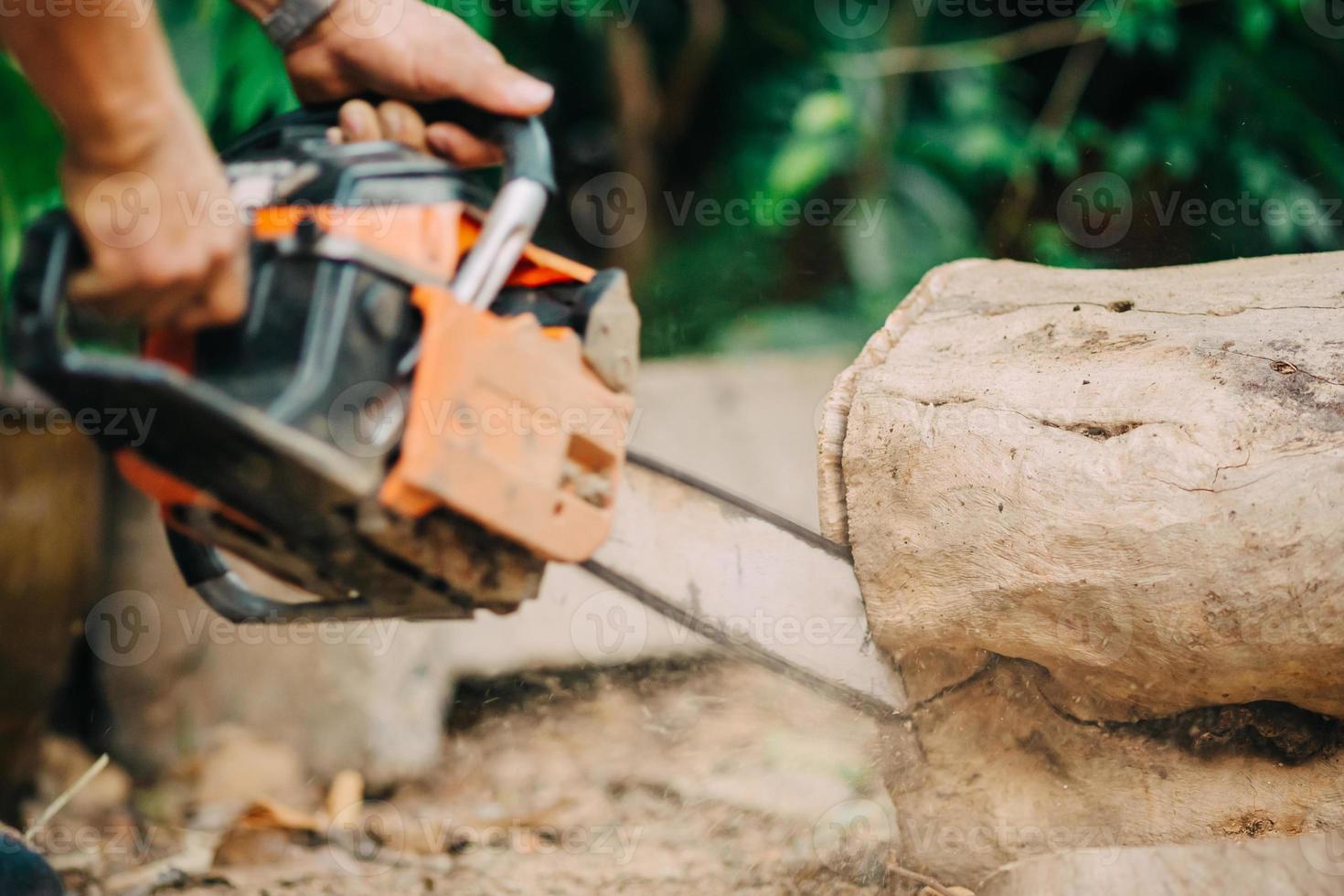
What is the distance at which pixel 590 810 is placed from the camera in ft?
7.64

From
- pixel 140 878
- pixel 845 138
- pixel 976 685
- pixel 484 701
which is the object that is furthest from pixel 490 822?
pixel 845 138

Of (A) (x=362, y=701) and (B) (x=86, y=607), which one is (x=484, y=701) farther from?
(B) (x=86, y=607)

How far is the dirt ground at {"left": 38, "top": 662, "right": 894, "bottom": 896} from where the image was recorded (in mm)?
1947

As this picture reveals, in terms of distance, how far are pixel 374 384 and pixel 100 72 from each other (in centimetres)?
37

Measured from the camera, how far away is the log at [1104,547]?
1.30 metres

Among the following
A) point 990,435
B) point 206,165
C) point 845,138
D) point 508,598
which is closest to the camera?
point 206,165

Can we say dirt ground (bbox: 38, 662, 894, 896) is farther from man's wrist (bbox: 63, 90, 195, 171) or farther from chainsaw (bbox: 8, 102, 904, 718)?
man's wrist (bbox: 63, 90, 195, 171)

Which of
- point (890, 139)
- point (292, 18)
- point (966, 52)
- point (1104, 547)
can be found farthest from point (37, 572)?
point (966, 52)

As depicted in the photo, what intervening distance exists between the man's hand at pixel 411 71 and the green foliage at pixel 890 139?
1.24 metres

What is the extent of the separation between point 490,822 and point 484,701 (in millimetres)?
485

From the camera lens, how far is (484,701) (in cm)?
274

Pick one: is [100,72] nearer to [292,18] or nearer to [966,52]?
[292,18]

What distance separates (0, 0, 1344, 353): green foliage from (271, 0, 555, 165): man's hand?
1244 mm

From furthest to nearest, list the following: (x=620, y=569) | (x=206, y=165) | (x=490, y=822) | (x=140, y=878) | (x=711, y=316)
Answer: (x=711, y=316) → (x=490, y=822) → (x=140, y=878) → (x=620, y=569) → (x=206, y=165)
